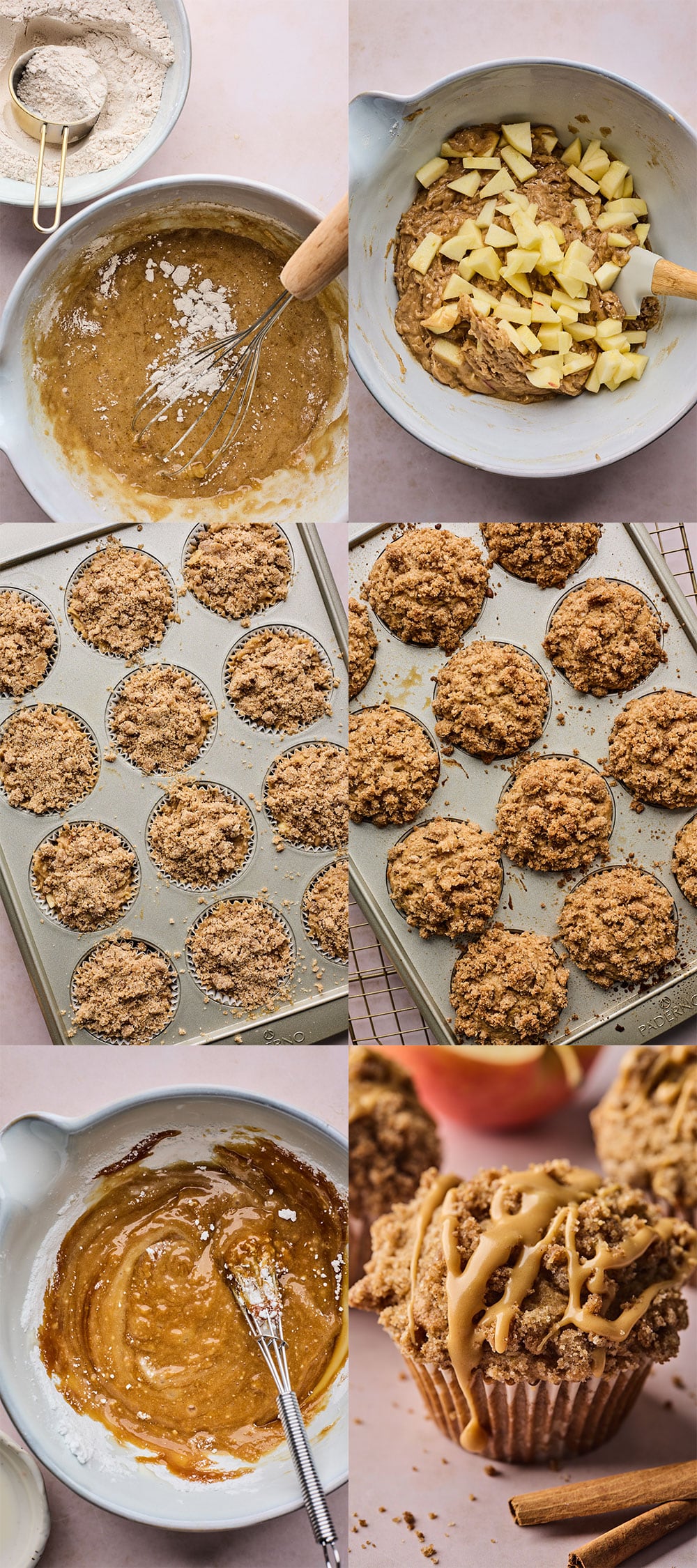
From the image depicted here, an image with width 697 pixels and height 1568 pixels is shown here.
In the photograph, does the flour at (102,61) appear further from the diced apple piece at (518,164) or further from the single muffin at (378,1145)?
the single muffin at (378,1145)

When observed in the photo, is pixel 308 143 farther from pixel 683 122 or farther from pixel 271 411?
pixel 683 122

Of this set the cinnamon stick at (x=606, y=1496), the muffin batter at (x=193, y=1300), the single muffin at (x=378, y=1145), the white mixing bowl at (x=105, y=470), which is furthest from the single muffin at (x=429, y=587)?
the cinnamon stick at (x=606, y=1496)

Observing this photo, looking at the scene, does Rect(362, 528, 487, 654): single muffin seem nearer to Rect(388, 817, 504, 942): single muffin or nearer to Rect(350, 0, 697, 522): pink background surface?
Rect(350, 0, 697, 522): pink background surface

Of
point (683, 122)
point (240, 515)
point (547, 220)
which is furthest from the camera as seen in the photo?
point (240, 515)

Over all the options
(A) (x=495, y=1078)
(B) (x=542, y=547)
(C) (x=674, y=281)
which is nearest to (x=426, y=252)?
(C) (x=674, y=281)

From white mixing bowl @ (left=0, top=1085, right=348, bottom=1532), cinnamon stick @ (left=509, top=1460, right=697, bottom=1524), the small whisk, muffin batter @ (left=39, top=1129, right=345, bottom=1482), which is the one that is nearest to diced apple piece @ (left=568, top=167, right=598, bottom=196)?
white mixing bowl @ (left=0, top=1085, right=348, bottom=1532)

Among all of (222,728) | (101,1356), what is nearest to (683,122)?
(222,728)
